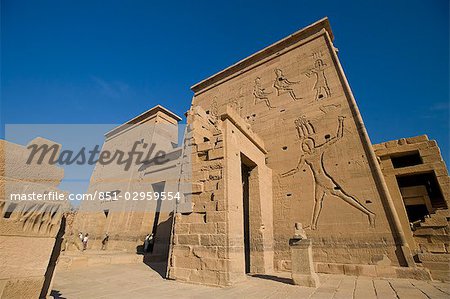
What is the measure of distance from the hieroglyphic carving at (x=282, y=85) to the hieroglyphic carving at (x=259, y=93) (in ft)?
1.85

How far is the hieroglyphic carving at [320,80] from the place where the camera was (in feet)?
29.3

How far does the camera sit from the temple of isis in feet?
19.1

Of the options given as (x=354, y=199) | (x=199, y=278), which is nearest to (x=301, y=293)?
(x=199, y=278)

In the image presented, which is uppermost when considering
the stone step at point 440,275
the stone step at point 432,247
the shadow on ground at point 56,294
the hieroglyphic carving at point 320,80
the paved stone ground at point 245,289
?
the hieroglyphic carving at point 320,80

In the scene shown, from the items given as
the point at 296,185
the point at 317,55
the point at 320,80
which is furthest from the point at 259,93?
the point at 296,185

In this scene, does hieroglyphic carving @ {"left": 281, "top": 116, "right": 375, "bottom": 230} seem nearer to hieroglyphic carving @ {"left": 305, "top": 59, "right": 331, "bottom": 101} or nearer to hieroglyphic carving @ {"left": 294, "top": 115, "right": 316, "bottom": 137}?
hieroglyphic carving @ {"left": 294, "top": 115, "right": 316, "bottom": 137}

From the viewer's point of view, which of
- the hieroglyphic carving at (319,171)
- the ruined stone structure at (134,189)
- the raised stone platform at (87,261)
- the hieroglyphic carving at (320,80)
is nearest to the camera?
the raised stone platform at (87,261)

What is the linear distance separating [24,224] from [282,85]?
32.4 feet

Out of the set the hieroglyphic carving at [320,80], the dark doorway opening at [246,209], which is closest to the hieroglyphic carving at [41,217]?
the dark doorway opening at [246,209]

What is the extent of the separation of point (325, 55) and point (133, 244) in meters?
13.2

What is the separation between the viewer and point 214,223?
18.3 feet

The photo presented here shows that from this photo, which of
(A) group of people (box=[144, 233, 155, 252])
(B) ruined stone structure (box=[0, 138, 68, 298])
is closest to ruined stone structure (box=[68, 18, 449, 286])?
(A) group of people (box=[144, 233, 155, 252])

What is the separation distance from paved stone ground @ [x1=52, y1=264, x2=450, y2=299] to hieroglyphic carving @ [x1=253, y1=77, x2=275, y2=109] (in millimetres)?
7312

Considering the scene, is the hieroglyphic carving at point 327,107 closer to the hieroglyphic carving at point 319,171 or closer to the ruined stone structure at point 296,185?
the ruined stone structure at point 296,185
